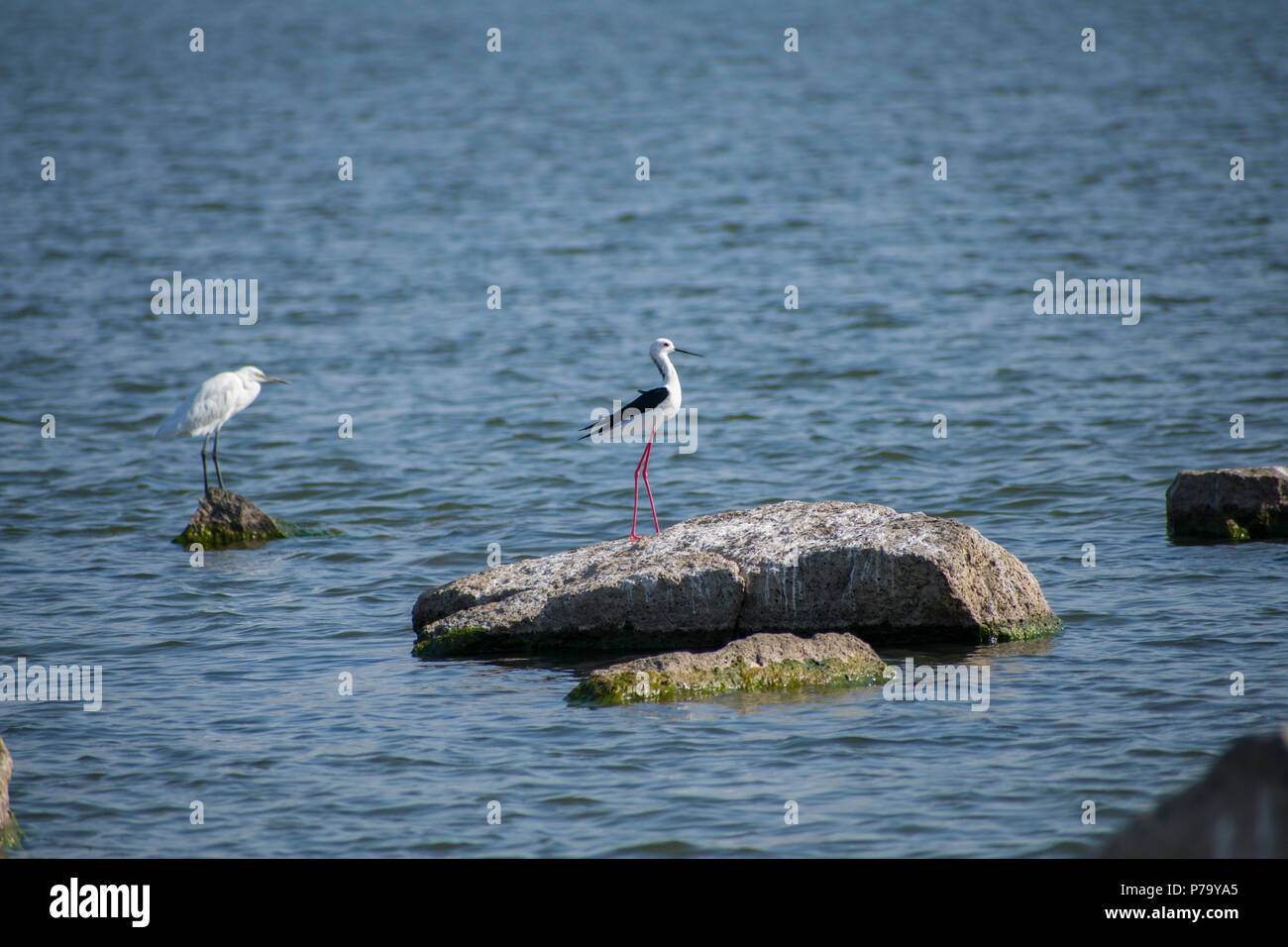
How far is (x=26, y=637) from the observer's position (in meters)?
9.83

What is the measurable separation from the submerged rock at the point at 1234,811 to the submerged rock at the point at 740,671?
4.05 metres

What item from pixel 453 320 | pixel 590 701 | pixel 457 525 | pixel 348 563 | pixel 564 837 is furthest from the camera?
pixel 453 320

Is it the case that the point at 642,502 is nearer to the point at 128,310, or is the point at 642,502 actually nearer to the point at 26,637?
the point at 26,637

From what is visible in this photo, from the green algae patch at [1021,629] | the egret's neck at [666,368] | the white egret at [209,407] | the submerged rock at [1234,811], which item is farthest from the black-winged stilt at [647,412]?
the submerged rock at [1234,811]

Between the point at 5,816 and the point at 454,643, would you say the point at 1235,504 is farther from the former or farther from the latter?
the point at 5,816

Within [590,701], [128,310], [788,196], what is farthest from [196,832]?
[788,196]

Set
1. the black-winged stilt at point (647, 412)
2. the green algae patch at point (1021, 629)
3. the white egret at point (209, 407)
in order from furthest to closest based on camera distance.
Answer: the white egret at point (209, 407) → the black-winged stilt at point (647, 412) → the green algae patch at point (1021, 629)

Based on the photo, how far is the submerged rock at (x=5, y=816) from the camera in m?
6.36

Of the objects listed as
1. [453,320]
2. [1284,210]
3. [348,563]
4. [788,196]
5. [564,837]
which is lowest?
[564,837]

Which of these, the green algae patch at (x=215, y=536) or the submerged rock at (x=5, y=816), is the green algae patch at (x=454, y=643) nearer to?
the submerged rock at (x=5, y=816)

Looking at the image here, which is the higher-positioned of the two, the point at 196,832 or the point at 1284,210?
the point at 1284,210

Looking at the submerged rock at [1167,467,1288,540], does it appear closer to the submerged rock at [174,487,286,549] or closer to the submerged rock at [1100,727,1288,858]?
the submerged rock at [1100,727,1288,858]

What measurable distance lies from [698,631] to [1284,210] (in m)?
23.7

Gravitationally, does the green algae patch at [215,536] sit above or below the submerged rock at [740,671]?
above
